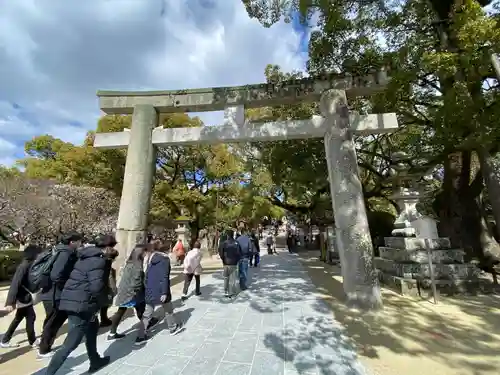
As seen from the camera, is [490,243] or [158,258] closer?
[158,258]

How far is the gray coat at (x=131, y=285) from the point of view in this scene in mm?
3824

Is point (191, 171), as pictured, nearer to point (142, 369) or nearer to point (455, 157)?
point (455, 157)

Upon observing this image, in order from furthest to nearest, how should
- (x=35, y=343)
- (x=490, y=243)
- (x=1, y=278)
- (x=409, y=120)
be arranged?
1. (x=1, y=278)
2. (x=409, y=120)
3. (x=490, y=243)
4. (x=35, y=343)

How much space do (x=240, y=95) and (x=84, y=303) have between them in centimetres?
559

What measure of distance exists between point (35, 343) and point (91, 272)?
225cm

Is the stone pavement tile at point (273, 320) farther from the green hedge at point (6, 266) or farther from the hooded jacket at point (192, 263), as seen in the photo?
the green hedge at point (6, 266)

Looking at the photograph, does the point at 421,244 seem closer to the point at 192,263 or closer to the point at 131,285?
the point at 192,263

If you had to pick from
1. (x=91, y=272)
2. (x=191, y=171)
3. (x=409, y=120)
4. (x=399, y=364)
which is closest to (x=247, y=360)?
(x=399, y=364)

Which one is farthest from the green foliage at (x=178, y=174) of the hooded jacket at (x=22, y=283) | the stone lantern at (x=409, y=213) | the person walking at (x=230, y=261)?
the hooded jacket at (x=22, y=283)

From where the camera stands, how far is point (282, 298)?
6211 mm

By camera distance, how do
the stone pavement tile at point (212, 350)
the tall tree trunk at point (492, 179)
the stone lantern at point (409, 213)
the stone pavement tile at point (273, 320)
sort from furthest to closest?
the stone lantern at point (409, 213), the tall tree trunk at point (492, 179), the stone pavement tile at point (273, 320), the stone pavement tile at point (212, 350)

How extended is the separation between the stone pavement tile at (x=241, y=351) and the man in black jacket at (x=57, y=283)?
2271 millimetres

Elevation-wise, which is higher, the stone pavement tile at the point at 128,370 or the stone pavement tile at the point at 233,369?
the stone pavement tile at the point at 128,370

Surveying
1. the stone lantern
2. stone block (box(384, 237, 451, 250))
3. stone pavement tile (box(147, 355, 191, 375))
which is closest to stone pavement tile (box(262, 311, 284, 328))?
stone pavement tile (box(147, 355, 191, 375))
